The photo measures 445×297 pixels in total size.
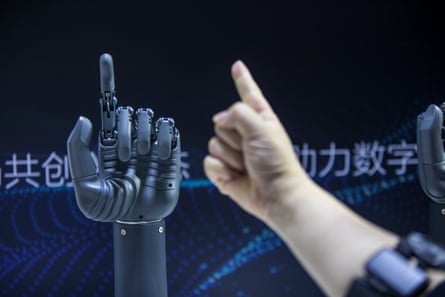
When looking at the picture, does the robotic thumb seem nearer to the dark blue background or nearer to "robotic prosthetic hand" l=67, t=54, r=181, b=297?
"robotic prosthetic hand" l=67, t=54, r=181, b=297

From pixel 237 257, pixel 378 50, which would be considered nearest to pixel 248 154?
pixel 237 257

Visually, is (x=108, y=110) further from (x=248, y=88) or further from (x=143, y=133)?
(x=248, y=88)

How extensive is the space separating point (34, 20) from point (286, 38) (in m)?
1.20

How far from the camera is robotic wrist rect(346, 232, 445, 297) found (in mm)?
508

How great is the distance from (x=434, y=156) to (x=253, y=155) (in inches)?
60.0

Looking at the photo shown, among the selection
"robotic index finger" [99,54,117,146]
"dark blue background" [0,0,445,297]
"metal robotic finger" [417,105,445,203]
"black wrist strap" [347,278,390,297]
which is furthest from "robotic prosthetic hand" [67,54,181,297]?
"metal robotic finger" [417,105,445,203]

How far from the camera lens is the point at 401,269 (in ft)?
1.69

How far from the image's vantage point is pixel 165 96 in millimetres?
2225

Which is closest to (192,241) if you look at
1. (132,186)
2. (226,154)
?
(132,186)

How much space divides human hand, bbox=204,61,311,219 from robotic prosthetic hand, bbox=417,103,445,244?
142cm

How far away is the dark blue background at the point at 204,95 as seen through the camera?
6.81ft

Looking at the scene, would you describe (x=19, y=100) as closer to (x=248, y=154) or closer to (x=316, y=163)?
(x=316, y=163)

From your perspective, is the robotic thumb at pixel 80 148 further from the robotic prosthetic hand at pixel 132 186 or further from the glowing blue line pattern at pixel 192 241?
the glowing blue line pattern at pixel 192 241

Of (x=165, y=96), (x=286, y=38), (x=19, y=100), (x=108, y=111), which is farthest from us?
(x=286, y=38)
